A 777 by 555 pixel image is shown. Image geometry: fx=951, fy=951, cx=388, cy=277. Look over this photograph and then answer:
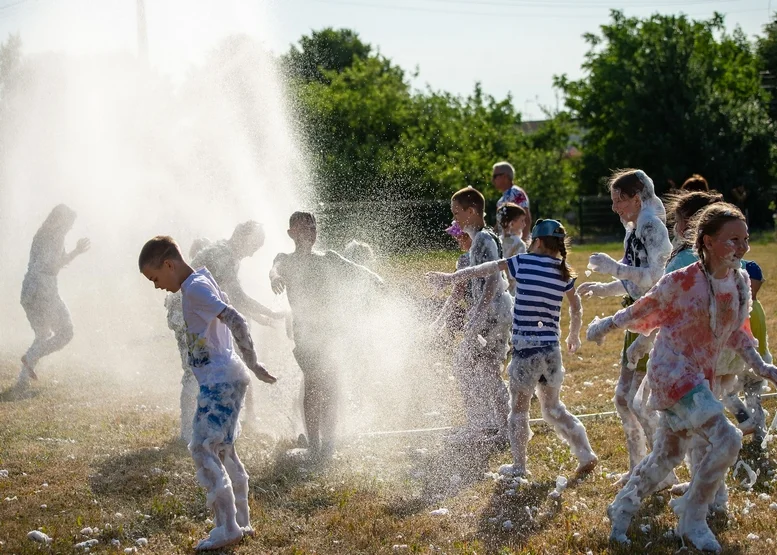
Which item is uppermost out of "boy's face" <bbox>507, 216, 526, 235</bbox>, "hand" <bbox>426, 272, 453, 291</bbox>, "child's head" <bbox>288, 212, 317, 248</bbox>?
"child's head" <bbox>288, 212, 317, 248</bbox>

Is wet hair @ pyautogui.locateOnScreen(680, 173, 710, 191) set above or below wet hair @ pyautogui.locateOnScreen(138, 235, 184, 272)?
above

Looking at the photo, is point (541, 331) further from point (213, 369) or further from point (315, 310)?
point (213, 369)

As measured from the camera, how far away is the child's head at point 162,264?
5.75m

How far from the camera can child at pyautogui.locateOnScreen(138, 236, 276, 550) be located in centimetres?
564

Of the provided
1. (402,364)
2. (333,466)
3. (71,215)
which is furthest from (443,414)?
(71,215)

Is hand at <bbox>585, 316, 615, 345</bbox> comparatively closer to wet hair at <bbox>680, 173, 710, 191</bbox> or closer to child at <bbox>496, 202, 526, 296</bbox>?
wet hair at <bbox>680, 173, 710, 191</bbox>

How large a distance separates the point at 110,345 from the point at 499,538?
33.5 feet

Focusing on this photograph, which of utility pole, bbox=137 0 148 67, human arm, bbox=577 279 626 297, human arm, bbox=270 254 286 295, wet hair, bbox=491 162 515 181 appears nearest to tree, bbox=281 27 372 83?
utility pole, bbox=137 0 148 67

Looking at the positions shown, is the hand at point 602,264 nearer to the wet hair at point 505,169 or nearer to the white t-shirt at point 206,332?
the white t-shirt at point 206,332

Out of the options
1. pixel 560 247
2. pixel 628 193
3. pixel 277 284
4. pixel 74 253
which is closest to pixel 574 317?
pixel 560 247

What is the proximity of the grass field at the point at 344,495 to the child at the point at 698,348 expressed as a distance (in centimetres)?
39

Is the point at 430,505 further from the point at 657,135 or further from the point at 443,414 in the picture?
the point at 657,135

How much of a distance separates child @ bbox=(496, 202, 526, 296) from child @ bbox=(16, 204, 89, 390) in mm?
5426

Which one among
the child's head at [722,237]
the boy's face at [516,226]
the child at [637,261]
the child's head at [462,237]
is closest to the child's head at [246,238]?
the child's head at [462,237]
